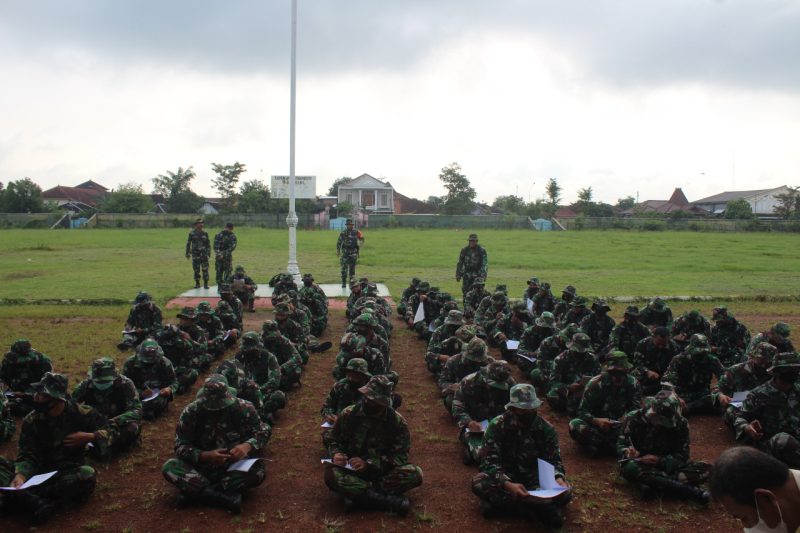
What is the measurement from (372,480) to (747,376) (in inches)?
212

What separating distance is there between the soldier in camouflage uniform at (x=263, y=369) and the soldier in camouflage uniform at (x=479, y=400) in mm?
2637

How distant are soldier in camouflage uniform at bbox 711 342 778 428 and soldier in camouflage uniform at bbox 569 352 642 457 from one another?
1.55 m

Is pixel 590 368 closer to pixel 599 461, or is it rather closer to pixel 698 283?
pixel 599 461

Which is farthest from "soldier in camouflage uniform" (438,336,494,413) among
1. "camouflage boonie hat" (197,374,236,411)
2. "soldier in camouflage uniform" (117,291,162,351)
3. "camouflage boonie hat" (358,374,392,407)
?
"soldier in camouflage uniform" (117,291,162,351)

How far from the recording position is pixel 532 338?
11141 millimetres

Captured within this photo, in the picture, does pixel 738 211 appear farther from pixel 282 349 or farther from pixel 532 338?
pixel 282 349

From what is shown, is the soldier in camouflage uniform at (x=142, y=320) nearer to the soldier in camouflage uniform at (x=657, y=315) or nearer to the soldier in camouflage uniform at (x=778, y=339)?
the soldier in camouflage uniform at (x=657, y=315)

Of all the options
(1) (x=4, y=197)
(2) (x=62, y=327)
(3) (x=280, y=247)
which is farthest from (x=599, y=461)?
(1) (x=4, y=197)

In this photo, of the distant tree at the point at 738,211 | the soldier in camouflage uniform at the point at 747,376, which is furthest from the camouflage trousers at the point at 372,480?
the distant tree at the point at 738,211

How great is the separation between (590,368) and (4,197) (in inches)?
2697

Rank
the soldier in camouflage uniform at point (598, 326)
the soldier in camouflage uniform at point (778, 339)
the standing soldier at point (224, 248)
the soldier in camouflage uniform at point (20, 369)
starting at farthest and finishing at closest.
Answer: the standing soldier at point (224, 248) < the soldier in camouflage uniform at point (598, 326) < the soldier in camouflage uniform at point (778, 339) < the soldier in camouflage uniform at point (20, 369)

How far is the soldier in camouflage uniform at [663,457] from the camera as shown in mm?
6191

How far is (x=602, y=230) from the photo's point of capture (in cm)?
5512

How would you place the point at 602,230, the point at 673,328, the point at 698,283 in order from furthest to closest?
the point at 602,230 < the point at 698,283 < the point at 673,328
